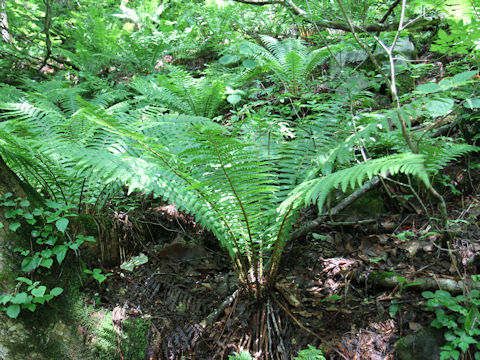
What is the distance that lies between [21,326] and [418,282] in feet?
6.07

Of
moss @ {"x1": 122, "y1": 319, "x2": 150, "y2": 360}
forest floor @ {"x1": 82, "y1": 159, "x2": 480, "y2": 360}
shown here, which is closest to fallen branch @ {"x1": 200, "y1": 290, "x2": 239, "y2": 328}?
forest floor @ {"x1": 82, "y1": 159, "x2": 480, "y2": 360}

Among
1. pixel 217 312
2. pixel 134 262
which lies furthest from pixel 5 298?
pixel 217 312

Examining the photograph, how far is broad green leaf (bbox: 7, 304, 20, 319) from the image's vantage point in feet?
4.38

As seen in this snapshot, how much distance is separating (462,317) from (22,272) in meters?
1.99

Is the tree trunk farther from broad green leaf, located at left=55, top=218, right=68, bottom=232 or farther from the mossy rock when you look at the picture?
the mossy rock

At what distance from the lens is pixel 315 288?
5.72ft

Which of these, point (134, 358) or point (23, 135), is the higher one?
point (23, 135)

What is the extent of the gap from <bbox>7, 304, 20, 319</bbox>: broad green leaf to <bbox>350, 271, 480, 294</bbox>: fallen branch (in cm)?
162

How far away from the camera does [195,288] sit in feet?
6.21

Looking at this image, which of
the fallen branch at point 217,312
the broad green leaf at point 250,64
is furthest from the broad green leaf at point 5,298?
the broad green leaf at point 250,64

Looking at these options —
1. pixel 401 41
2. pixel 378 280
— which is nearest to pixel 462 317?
pixel 378 280

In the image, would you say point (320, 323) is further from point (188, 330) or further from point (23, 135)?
point (23, 135)

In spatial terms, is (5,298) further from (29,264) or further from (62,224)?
(62,224)

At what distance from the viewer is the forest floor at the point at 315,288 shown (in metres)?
1.52
